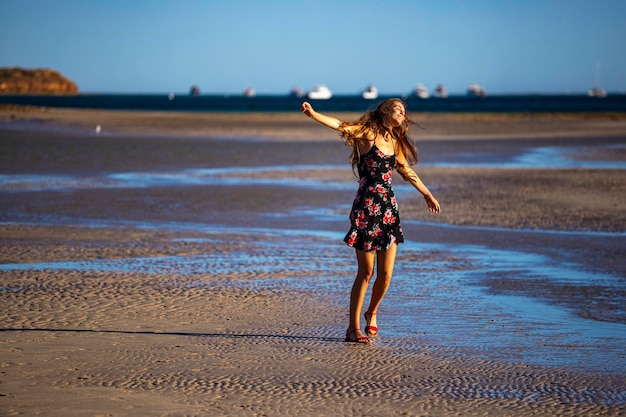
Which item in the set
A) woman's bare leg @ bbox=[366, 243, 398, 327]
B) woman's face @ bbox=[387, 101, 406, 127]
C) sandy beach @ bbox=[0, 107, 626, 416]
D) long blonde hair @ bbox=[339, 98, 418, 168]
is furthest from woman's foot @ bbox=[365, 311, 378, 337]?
woman's face @ bbox=[387, 101, 406, 127]

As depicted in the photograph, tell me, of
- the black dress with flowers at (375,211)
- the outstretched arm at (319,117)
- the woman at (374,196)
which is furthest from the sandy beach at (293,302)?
the outstretched arm at (319,117)

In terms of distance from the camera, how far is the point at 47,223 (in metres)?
14.1

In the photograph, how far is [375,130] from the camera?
7219mm

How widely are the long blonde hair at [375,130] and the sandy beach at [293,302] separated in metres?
1.52

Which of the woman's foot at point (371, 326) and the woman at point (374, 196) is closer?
the woman at point (374, 196)

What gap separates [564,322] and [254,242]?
18.0ft

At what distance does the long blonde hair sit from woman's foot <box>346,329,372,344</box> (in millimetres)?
1352

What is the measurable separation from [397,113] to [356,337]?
180cm

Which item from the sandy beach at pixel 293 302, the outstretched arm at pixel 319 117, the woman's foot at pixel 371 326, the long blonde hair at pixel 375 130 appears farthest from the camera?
the woman's foot at pixel 371 326

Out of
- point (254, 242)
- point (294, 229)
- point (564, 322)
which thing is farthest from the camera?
point (294, 229)

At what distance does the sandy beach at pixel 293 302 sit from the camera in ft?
19.2

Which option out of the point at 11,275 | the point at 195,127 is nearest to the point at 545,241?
the point at 11,275

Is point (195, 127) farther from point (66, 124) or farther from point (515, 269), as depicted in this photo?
point (515, 269)

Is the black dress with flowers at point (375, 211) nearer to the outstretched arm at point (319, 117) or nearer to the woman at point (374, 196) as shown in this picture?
the woman at point (374, 196)
